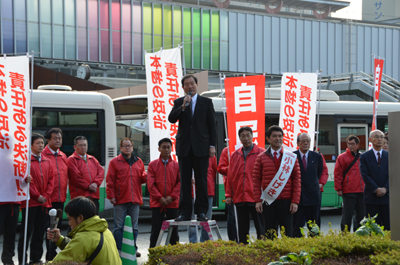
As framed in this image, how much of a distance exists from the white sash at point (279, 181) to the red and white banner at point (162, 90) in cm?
336

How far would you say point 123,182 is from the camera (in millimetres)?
8562

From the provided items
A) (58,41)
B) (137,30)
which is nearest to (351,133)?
(58,41)

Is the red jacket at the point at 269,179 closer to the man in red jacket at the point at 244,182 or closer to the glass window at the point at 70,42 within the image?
the man in red jacket at the point at 244,182

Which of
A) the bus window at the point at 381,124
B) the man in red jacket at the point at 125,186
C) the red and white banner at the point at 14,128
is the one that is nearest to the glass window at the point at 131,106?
the man in red jacket at the point at 125,186

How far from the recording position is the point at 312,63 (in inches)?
1644

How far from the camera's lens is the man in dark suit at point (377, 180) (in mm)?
7988

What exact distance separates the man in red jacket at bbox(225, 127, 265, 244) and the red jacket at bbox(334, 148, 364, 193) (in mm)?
2708

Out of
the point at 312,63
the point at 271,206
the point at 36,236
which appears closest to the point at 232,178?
the point at 271,206

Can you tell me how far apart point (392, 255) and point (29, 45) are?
32469 mm

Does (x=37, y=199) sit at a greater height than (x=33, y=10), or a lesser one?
lesser

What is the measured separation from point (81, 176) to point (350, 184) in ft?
15.2

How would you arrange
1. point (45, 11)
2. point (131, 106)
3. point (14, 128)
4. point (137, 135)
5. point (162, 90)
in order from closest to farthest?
point (14, 128), point (162, 90), point (137, 135), point (131, 106), point (45, 11)

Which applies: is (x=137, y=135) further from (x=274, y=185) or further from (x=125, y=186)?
(x=274, y=185)

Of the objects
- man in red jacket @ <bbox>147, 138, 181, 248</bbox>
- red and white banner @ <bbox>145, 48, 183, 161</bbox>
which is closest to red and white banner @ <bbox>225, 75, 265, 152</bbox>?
man in red jacket @ <bbox>147, 138, 181, 248</bbox>
